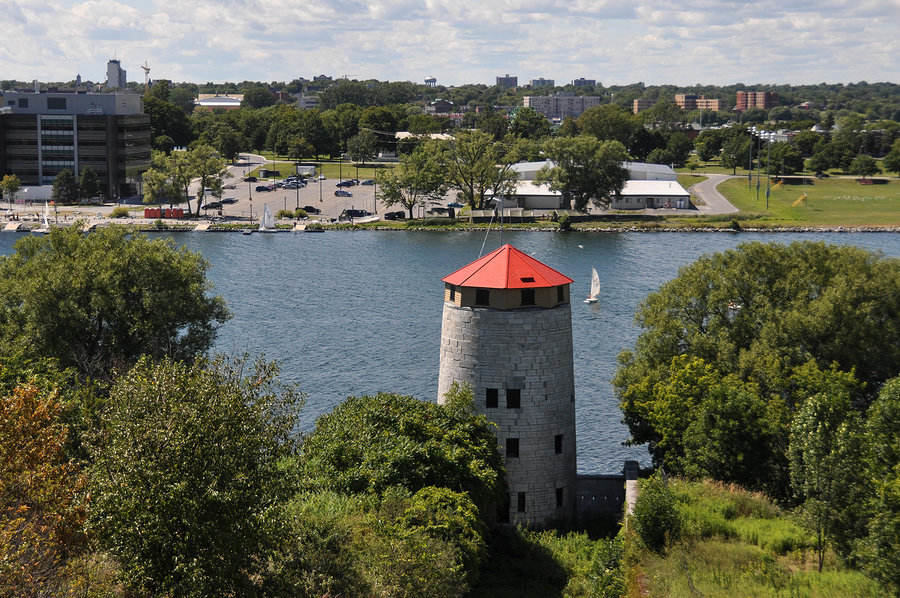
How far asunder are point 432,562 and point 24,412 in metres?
9.54

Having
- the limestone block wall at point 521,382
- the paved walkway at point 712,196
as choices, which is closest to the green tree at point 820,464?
the limestone block wall at point 521,382

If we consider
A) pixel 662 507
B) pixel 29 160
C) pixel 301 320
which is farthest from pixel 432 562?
pixel 29 160

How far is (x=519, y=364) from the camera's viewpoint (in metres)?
35.4

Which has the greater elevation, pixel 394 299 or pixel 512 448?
pixel 394 299

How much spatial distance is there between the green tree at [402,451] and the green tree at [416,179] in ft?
322

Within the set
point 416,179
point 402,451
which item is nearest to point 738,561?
point 402,451

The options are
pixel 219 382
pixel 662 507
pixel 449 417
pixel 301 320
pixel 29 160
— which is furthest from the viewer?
pixel 29 160

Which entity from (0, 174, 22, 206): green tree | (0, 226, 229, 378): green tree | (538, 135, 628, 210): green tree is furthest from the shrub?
(0, 174, 22, 206): green tree

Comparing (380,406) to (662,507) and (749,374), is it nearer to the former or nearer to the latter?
(662,507)

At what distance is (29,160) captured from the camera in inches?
5689

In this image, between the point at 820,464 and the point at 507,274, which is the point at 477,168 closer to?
the point at 507,274

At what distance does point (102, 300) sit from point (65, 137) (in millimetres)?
108822

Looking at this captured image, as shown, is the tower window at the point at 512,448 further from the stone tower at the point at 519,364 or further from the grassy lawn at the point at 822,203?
the grassy lawn at the point at 822,203

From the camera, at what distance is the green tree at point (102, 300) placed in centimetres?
4338
